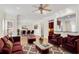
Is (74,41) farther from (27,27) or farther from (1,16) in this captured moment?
(1,16)

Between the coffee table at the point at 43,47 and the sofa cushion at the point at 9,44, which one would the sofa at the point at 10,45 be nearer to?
the sofa cushion at the point at 9,44

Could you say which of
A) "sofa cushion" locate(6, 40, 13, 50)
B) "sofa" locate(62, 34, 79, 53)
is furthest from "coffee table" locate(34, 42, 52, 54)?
"sofa cushion" locate(6, 40, 13, 50)

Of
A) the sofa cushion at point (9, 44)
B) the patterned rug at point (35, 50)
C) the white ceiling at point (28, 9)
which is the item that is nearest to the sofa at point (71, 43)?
the patterned rug at point (35, 50)

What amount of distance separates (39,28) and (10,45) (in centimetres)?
80

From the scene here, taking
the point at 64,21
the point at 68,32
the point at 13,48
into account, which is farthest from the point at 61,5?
the point at 13,48

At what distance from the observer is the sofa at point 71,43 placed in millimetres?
3332

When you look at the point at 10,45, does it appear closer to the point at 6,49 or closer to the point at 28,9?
the point at 6,49

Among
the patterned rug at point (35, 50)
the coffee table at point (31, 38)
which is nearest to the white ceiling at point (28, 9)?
the coffee table at point (31, 38)

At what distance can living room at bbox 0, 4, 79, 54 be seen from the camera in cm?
335

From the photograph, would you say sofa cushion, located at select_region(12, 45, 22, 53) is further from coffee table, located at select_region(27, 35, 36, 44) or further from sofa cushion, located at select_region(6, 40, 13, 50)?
coffee table, located at select_region(27, 35, 36, 44)

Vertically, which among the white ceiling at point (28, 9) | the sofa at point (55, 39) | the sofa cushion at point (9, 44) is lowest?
the sofa cushion at point (9, 44)

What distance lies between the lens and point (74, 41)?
3.34m

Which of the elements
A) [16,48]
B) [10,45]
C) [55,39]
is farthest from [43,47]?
[10,45]

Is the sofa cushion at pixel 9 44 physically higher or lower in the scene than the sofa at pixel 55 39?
lower
